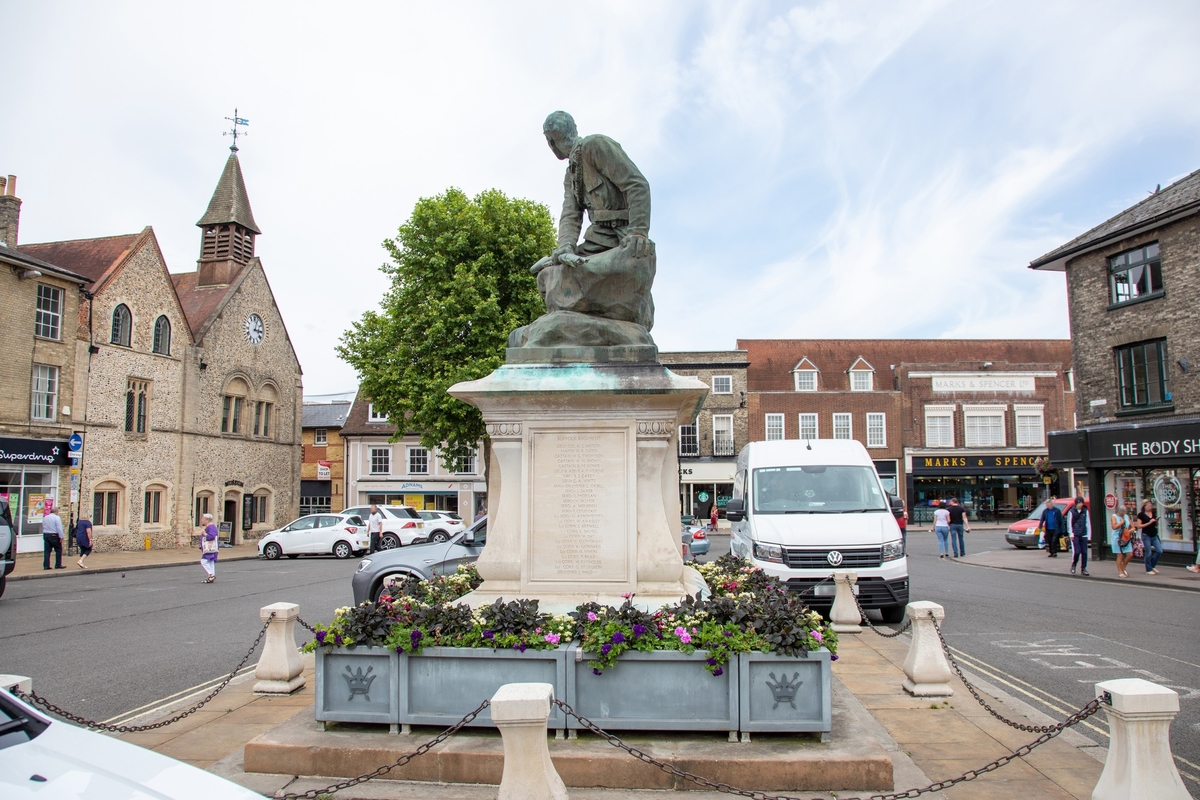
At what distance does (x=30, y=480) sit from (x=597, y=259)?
2627 cm

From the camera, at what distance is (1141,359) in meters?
21.3

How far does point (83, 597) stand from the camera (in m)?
15.4

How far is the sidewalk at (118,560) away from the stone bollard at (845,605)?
1885 cm

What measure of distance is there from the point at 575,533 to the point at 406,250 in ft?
79.5

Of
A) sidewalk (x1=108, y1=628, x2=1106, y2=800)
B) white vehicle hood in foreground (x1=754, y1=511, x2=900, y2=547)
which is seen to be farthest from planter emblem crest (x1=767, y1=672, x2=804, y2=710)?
white vehicle hood in foreground (x1=754, y1=511, x2=900, y2=547)

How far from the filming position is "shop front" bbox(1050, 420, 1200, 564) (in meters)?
19.7

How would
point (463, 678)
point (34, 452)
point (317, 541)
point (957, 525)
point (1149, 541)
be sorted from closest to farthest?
1. point (463, 678)
2. point (1149, 541)
3. point (957, 525)
4. point (34, 452)
5. point (317, 541)

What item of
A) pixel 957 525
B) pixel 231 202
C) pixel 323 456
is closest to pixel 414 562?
pixel 957 525

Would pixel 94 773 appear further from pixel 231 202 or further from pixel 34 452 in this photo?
pixel 231 202

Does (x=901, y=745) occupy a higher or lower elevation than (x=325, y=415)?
lower

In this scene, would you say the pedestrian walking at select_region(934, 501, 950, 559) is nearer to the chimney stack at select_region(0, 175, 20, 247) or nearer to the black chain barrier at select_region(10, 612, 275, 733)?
the black chain barrier at select_region(10, 612, 275, 733)

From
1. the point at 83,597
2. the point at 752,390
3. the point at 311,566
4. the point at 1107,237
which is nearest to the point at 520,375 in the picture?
the point at 83,597

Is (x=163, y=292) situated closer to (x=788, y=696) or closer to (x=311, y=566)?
(x=311, y=566)

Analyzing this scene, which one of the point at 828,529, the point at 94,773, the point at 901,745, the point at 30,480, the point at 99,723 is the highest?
the point at 30,480
